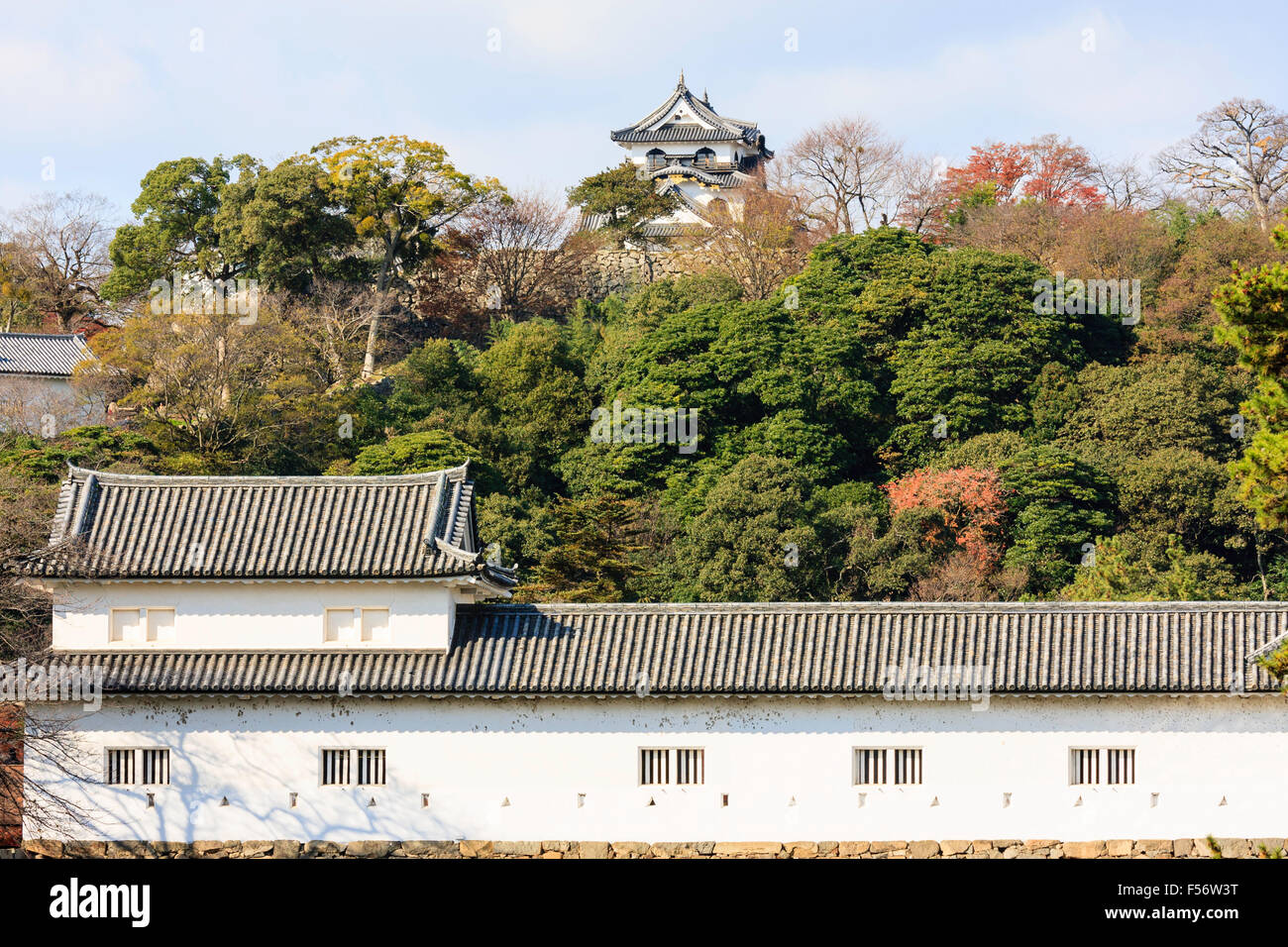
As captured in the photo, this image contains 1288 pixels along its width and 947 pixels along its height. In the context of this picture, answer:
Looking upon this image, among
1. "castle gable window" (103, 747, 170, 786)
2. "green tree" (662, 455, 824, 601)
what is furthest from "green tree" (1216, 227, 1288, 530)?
"green tree" (662, 455, 824, 601)

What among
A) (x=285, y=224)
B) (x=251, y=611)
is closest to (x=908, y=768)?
(x=251, y=611)

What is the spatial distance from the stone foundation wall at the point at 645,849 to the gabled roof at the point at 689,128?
48.8 meters

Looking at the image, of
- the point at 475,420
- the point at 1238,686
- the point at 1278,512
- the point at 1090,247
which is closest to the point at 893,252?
the point at 1090,247

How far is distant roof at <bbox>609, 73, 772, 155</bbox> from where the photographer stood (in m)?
68.2

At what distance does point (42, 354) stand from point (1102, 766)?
34.6 meters

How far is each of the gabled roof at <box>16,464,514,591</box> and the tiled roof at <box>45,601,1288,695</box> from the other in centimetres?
128

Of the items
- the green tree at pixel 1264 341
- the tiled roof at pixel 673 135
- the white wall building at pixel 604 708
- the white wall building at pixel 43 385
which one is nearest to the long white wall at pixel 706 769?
the white wall building at pixel 604 708

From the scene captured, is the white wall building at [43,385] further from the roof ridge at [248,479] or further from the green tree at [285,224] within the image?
the roof ridge at [248,479]

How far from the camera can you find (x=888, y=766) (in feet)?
77.0

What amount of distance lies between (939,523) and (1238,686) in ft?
51.5

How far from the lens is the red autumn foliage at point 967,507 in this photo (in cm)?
3791

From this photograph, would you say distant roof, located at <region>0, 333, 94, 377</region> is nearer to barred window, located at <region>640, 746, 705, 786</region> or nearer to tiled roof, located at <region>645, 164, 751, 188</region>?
tiled roof, located at <region>645, 164, 751, 188</region>

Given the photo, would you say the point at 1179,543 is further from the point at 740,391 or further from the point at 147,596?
the point at 147,596

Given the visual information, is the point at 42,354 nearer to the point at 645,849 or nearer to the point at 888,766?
the point at 645,849
